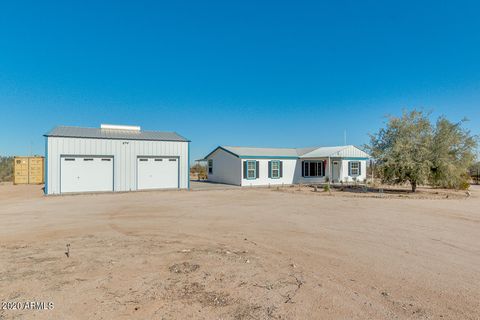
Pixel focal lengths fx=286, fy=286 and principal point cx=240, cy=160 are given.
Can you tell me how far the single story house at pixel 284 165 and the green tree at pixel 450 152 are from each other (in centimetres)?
869

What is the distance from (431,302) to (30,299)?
5.20 meters

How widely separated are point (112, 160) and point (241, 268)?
55.1ft

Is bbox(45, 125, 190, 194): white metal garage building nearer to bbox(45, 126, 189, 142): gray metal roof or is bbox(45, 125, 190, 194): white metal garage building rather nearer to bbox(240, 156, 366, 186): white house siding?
bbox(45, 126, 189, 142): gray metal roof

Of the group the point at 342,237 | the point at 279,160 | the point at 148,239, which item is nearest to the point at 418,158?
the point at 279,160

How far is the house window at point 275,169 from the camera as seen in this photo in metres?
25.1

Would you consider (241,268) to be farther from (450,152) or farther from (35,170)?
(35,170)

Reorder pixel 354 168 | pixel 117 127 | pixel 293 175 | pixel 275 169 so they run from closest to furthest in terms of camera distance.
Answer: pixel 117 127 < pixel 275 169 < pixel 293 175 < pixel 354 168

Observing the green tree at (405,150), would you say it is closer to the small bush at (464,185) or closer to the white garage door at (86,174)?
the small bush at (464,185)

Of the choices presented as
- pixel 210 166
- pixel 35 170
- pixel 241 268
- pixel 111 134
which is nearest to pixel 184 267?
pixel 241 268

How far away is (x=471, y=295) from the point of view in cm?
394

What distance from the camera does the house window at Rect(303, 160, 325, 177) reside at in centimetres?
2709

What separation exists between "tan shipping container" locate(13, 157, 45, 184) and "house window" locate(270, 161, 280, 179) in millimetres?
20523

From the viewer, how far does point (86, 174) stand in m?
18.6

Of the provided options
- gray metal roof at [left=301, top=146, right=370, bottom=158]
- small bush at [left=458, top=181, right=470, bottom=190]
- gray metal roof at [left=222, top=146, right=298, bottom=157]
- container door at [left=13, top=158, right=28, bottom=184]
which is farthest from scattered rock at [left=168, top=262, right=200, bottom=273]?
container door at [left=13, top=158, right=28, bottom=184]
